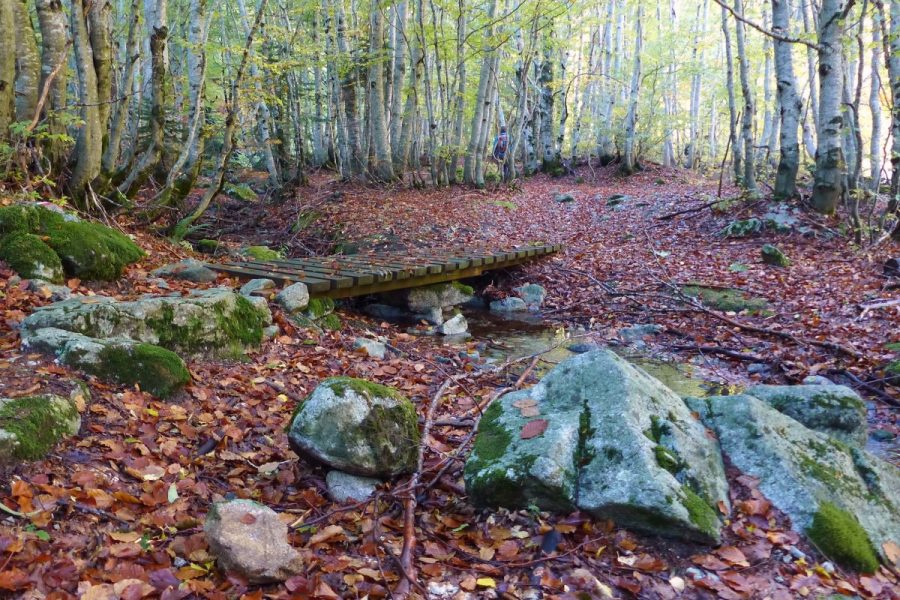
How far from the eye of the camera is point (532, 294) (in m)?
9.80

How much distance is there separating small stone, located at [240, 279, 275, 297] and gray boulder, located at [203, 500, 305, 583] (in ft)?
13.5

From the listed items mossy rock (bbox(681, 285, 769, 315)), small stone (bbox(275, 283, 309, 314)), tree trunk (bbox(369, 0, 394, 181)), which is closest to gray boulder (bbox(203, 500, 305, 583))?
small stone (bbox(275, 283, 309, 314))

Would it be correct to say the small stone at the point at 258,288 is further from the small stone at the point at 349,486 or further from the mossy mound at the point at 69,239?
the small stone at the point at 349,486

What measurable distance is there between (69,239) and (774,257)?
32.1 feet

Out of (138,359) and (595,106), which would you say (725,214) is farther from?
(595,106)

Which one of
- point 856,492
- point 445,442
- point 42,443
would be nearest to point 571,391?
point 445,442

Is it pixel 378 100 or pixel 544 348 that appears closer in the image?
pixel 544 348

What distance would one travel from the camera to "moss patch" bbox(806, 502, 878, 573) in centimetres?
257

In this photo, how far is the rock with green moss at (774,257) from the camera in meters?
9.56

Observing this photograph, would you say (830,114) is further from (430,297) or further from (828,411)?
(828,411)

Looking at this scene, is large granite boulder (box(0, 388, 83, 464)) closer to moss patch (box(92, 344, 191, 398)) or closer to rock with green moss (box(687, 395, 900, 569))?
moss patch (box(92, 344, 191, 398))

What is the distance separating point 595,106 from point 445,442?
2699 cm

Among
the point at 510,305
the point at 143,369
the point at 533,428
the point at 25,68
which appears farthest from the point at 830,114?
the point at 25,68

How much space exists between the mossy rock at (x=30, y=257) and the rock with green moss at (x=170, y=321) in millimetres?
850
